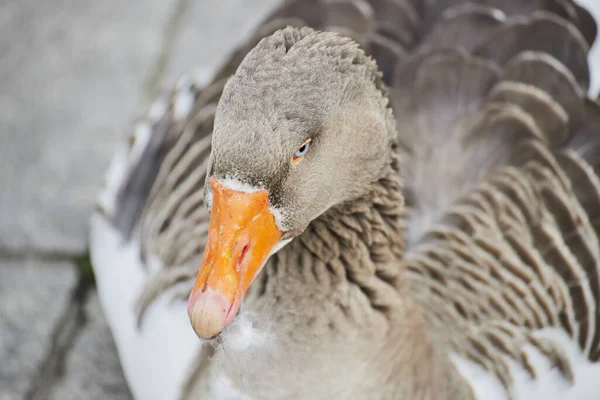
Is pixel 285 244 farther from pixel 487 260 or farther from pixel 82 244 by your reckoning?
pixel 82 244

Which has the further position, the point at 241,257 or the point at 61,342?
the point at 61,342

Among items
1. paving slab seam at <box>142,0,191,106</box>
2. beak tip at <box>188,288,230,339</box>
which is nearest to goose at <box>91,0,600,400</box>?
beak tip at <box>188,288,230,339</box>

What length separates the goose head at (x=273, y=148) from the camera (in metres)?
1.08

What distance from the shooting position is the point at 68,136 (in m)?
2.68

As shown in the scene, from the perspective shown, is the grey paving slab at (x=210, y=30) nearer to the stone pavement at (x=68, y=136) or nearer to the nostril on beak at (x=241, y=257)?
the stone pavement at (x=68, y=136)

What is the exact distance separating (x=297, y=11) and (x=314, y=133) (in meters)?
1.08

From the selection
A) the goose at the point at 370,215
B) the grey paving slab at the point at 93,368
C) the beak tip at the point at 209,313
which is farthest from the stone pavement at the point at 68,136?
the beak tip at the point at 209,313

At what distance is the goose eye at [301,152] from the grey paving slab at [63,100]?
1.46 meters

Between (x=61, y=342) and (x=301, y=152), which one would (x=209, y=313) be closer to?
(x=301, y=152)

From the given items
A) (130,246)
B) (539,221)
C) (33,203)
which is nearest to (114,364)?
(130,246)

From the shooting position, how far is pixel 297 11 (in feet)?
6.99

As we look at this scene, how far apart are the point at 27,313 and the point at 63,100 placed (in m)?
0.87

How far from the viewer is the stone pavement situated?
7.17 ft

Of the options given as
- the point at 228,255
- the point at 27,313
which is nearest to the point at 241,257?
the point at 228,255
